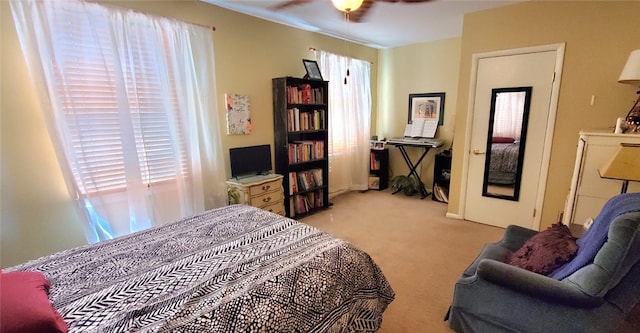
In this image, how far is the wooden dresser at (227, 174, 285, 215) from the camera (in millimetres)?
2982

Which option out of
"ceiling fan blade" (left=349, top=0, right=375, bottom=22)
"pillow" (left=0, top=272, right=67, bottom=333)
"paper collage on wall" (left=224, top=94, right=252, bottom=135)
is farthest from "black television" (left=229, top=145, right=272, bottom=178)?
"pillow" (left=0, top=272, right=67, bottom=333)

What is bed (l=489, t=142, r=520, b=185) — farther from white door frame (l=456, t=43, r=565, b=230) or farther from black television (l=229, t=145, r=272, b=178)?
black television (l=229, t=145, r=272, b=178)

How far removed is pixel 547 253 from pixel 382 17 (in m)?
2.80

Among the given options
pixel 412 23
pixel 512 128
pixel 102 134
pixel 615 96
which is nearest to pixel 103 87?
pixel 102 134

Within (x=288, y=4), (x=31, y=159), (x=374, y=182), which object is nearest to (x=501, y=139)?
(x=374, y=182)

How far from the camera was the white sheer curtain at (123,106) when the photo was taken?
2025 mm

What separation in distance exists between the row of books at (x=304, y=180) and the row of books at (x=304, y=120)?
0.58m

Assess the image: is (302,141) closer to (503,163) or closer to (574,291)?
(503,163)

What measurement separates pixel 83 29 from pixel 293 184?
2.45 metres

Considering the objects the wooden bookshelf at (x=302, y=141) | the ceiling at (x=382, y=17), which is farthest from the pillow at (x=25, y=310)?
the ceiling at (x=382, y=17)

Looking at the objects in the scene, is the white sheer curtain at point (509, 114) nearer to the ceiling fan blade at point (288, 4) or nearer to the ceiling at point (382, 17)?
the ceiling at point (382, 17)

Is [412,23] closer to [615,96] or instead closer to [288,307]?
[615,96]

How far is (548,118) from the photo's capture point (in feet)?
9.69

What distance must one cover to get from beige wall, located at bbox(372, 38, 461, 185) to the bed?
1.29m
